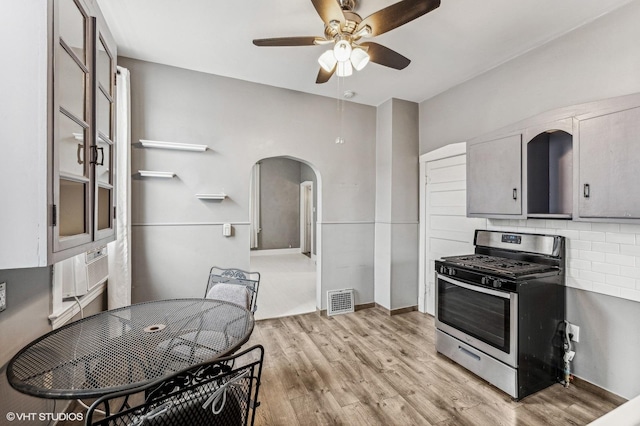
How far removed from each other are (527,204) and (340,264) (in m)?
2.28

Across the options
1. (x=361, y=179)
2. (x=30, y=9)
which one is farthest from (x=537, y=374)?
(x=30, y=9)

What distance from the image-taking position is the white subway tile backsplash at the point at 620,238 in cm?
201

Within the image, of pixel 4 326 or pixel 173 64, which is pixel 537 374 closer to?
pixel 4 326

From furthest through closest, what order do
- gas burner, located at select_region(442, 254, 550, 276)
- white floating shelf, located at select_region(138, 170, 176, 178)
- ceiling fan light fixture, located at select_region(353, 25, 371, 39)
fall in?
white floating shelf, located at select_region(138, 170, 176, 178) < gas burner, located at select_region(442, 254, 550, 276) < ceiling fan light fixture, located at select_region(353, 25, 371, 39)

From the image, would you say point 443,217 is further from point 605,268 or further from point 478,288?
point 605,268

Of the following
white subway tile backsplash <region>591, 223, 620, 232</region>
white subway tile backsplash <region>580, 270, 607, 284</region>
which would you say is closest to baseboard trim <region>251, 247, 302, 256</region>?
white subway tile backsplash <region>580, 270, 607, 284</region>

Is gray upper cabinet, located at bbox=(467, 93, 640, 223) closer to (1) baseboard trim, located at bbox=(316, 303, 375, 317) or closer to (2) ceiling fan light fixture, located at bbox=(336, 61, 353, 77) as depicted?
(2) ceiling fan light fixture, located at bbox=(336, 61, 353, 77)

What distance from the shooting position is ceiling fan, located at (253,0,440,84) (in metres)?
1.60

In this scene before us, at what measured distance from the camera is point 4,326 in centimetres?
130

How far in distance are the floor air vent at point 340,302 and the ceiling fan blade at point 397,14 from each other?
9.99 ft

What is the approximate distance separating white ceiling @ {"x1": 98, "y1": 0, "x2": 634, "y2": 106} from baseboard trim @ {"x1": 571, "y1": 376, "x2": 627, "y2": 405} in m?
2.87

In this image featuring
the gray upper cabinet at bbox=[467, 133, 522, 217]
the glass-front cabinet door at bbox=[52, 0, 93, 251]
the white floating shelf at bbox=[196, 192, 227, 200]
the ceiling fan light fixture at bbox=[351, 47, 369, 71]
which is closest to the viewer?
the glass-front cabinet door at bbox=[52, 0, 93, 251]

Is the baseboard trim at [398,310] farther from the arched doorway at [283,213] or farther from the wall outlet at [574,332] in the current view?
A: the arched doorway at [283,213]

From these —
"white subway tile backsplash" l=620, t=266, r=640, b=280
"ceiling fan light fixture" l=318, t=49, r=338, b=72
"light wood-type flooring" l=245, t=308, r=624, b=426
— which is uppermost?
"ceiling fan light fixture" l=318, t=49, r=338, b=72
